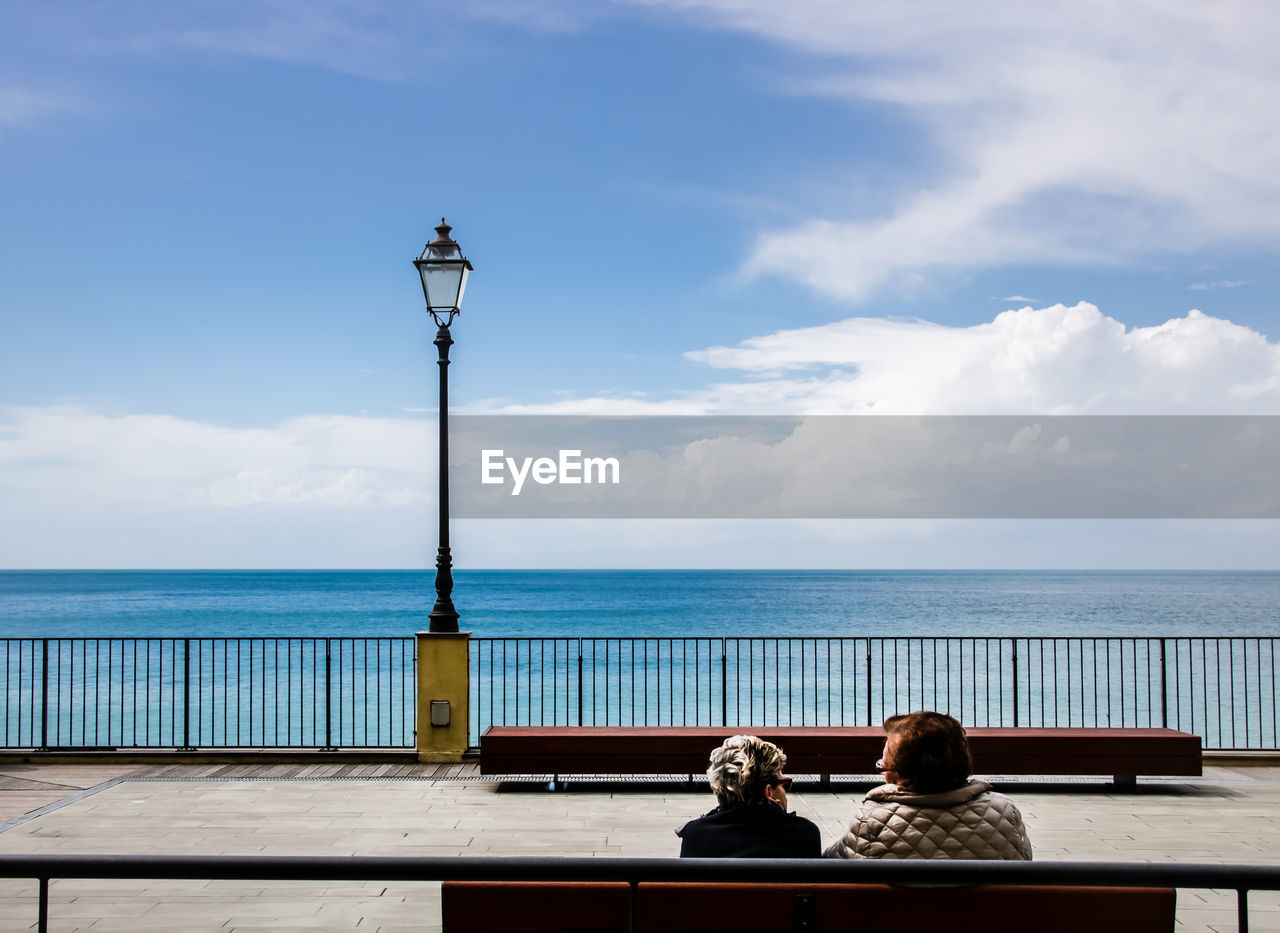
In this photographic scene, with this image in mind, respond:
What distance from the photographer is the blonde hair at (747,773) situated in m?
3.68

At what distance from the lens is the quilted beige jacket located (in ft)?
10.8

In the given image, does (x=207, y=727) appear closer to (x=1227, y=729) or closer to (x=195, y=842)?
(x=195, y=842)

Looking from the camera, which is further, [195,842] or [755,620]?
[755,620]

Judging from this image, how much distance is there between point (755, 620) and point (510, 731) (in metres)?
54.9

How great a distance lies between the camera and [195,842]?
6449 millimetres

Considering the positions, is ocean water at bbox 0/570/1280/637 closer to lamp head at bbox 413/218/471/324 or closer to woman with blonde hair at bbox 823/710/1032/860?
lamp head at bbox 413/218/471/324

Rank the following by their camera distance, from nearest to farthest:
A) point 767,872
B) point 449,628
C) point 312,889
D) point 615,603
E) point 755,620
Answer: point 767,872 < point 312,889 < point 449,628 < point 755,620 < point 615,603

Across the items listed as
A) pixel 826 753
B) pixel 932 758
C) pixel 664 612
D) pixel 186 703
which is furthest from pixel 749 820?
pixel 664 612

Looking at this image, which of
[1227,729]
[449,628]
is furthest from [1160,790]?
[1227,729]

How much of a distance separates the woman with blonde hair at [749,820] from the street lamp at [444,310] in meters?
5.55

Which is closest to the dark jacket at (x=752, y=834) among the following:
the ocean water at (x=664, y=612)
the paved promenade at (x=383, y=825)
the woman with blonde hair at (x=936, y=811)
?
the woman with blonde hair at (x=936, y=811)

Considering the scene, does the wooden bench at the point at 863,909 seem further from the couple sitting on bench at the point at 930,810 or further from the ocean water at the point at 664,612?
the ocean water at the point at 664,612

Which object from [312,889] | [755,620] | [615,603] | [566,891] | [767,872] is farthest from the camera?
[615,603]

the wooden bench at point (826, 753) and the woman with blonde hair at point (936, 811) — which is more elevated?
the woman with blonde hair at point (936, 811)
